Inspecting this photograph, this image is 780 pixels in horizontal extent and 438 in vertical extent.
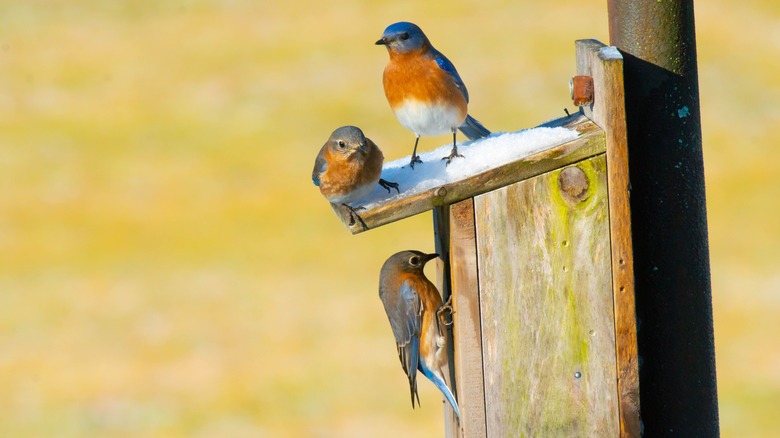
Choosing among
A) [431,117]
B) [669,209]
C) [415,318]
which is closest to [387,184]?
[431,117]

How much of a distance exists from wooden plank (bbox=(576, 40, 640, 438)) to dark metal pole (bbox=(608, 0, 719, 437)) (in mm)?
77

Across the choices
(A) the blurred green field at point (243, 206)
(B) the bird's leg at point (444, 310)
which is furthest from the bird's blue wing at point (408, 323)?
(A) the blurred green field at point (243, 206)

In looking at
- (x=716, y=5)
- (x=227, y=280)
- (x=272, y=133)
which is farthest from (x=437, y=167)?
(x=716, y=5)

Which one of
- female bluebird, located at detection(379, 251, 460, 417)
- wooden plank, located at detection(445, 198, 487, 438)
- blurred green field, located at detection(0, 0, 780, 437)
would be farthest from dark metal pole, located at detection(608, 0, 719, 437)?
blurred green field, located at detection(0, 0, 780, 437)

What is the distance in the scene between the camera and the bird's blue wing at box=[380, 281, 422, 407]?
21.2 feet

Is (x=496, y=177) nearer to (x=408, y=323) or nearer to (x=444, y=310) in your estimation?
(x=444, y=310)

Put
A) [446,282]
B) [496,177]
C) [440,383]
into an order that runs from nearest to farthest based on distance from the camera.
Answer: [496,177] → [446,282] → [440,383]

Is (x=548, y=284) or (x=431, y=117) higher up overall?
(x=431, y=117)

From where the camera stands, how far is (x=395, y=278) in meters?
6.59

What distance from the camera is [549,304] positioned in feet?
15.7

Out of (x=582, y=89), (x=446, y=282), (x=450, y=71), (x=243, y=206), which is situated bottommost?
(x=446, y=282)

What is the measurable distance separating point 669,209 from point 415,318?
2.10 meters

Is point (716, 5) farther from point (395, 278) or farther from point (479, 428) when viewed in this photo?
point (479, 428)

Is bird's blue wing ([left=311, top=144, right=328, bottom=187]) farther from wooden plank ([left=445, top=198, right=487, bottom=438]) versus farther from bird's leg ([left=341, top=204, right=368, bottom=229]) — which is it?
wooden plank ([left=445, top=198, right=487, bottom=438])
